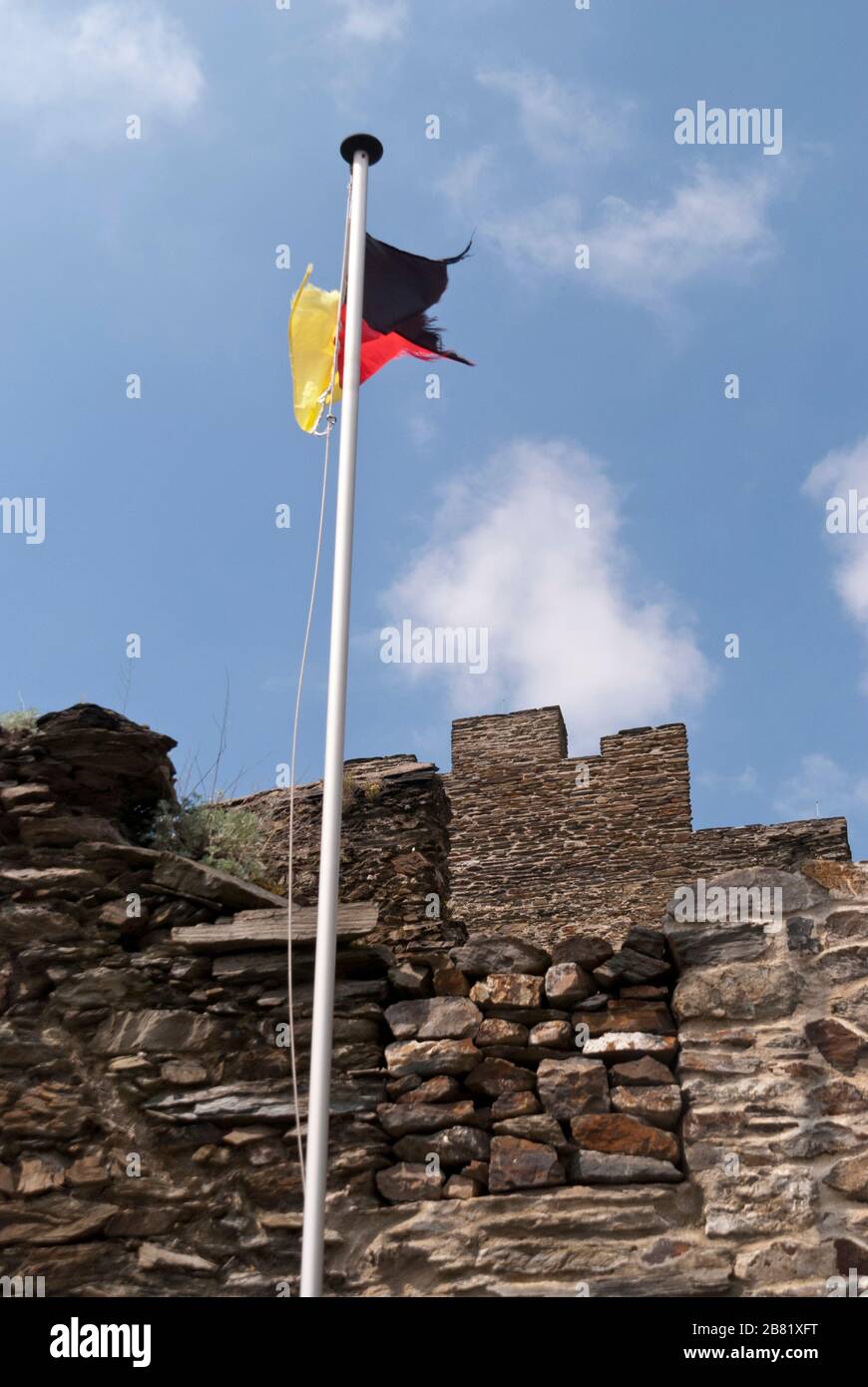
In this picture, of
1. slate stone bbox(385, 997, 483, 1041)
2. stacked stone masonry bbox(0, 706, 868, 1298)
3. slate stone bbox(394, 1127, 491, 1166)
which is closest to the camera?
stacked stone masonry bbox(0, 706, 868, 1298)

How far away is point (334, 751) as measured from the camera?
5457 millimetres

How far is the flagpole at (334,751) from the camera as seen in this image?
15.8 ft

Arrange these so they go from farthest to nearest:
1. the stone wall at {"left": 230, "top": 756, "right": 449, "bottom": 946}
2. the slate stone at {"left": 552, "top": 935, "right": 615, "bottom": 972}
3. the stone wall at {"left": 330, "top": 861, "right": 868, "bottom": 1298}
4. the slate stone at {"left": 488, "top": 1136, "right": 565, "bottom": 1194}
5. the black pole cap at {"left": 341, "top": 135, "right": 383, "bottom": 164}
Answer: the stone wall at {"left": 230, "top": 756, "right": 449, "bottom": 946}, the black pole cap at {"left": 341, "top": 135, "right": 383, "bottom": 164}, the slate stone at {"left": 552, "top": 935, "right": 615, "bottom": 972}, the slate stone at {"left": 488, "top": 1136, "right": 565, "bottom": 1194}, the stone wall at {"left": 330, "top": 861, "right": 868, "bottom": 1298}

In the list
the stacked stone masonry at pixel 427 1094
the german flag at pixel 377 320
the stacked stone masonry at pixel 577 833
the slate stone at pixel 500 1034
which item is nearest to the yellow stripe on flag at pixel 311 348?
the german flag at pixel 377 320

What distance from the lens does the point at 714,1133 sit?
5.42 metres

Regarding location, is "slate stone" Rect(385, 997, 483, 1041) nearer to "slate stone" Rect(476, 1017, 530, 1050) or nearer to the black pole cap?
"slate stone" Rect(476, 1017, 530, 1050)

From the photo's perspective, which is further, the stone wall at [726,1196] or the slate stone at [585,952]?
the slate stone at [585,952]

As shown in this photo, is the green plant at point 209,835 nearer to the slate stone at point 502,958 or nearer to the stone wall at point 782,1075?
the slate stone at point 502,958

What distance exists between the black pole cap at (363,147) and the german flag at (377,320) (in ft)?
1.34

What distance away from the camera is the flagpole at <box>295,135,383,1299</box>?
15.8 ft

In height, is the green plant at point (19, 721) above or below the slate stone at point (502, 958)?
above

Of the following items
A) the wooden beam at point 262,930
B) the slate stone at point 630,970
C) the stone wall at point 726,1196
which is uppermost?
the wooden beam at point 262,930

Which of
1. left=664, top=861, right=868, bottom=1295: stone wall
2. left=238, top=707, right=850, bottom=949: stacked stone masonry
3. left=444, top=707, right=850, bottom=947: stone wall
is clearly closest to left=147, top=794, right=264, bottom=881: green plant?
left=664, top=861, right=868, bottom=1295: stone wall

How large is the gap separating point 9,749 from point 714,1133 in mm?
3637
